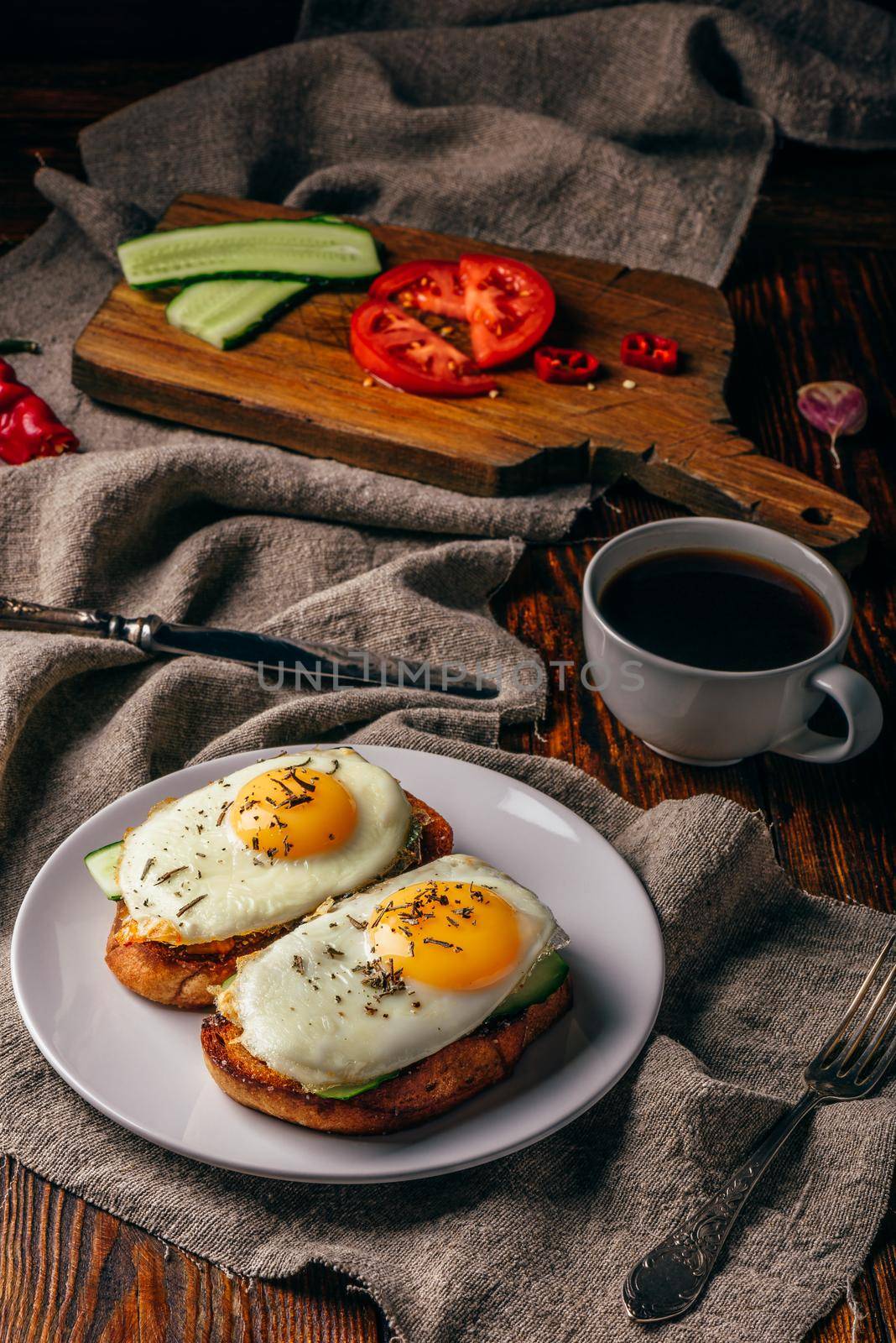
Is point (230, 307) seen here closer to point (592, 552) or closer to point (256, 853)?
point (592, 552)

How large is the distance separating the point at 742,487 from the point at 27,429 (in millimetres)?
2092

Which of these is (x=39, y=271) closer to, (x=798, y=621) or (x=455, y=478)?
(x=455, y=478)

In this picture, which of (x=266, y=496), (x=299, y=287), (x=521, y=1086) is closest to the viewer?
(x=521, y=1086)

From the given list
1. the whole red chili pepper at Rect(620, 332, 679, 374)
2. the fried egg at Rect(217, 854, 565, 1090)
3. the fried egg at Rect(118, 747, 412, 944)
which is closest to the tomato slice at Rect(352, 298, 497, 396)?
the whole red chili pepper at Rect(620, 332, 679, 374)

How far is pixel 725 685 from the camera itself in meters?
2.61

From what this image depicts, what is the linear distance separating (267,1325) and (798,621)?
1747 millimetres

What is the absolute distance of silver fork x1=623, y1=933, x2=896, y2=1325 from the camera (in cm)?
196

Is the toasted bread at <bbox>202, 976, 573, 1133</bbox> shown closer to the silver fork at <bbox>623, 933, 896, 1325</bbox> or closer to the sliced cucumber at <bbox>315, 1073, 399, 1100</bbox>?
the sliced cucumber at <bbox>315, 1073, 399, 1100</bbox>

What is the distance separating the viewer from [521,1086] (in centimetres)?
210

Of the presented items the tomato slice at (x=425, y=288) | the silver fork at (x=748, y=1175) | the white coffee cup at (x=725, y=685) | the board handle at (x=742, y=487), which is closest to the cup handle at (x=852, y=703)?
the white coffee cup at (x=725, y=685)

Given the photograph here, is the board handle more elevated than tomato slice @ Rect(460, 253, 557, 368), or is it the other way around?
tomato slice @ Rect(460, 253, 557, 368)

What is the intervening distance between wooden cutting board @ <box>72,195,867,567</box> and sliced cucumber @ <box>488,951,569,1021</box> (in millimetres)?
1623

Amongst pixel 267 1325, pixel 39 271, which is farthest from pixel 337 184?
pixel 267 1325

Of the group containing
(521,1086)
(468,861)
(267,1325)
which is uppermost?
(468,861)
